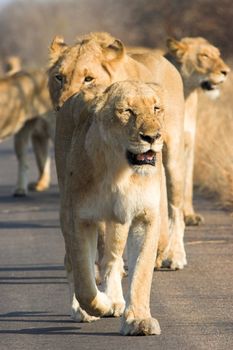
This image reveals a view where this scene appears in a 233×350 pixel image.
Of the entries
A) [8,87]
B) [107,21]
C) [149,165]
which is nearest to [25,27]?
[107,21]

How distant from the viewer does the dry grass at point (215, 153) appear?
12719 millimetres

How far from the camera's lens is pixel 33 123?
1593 centimetres

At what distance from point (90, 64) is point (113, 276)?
205 centimetres

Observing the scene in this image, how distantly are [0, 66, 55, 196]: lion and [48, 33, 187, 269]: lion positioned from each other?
5.67 m

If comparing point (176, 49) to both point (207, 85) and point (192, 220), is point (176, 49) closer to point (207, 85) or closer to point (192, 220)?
point (207, 85)

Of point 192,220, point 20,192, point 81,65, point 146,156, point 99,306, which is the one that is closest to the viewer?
point 146,156

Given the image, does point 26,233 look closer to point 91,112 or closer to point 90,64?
point 90,64

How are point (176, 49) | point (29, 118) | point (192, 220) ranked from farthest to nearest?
point (29, 118), point (176, 49), point (192, 220)

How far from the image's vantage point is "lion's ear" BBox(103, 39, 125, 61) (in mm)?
9047

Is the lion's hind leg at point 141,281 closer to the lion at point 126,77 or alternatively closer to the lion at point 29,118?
the lion at point 126,77

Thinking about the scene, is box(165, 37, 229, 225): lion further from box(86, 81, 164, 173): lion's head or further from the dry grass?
box(86, 81, 164, 173): lion's head

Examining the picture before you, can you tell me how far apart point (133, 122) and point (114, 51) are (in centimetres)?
266

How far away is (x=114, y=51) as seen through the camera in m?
9.12

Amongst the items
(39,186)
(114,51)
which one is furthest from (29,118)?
(114,51)
